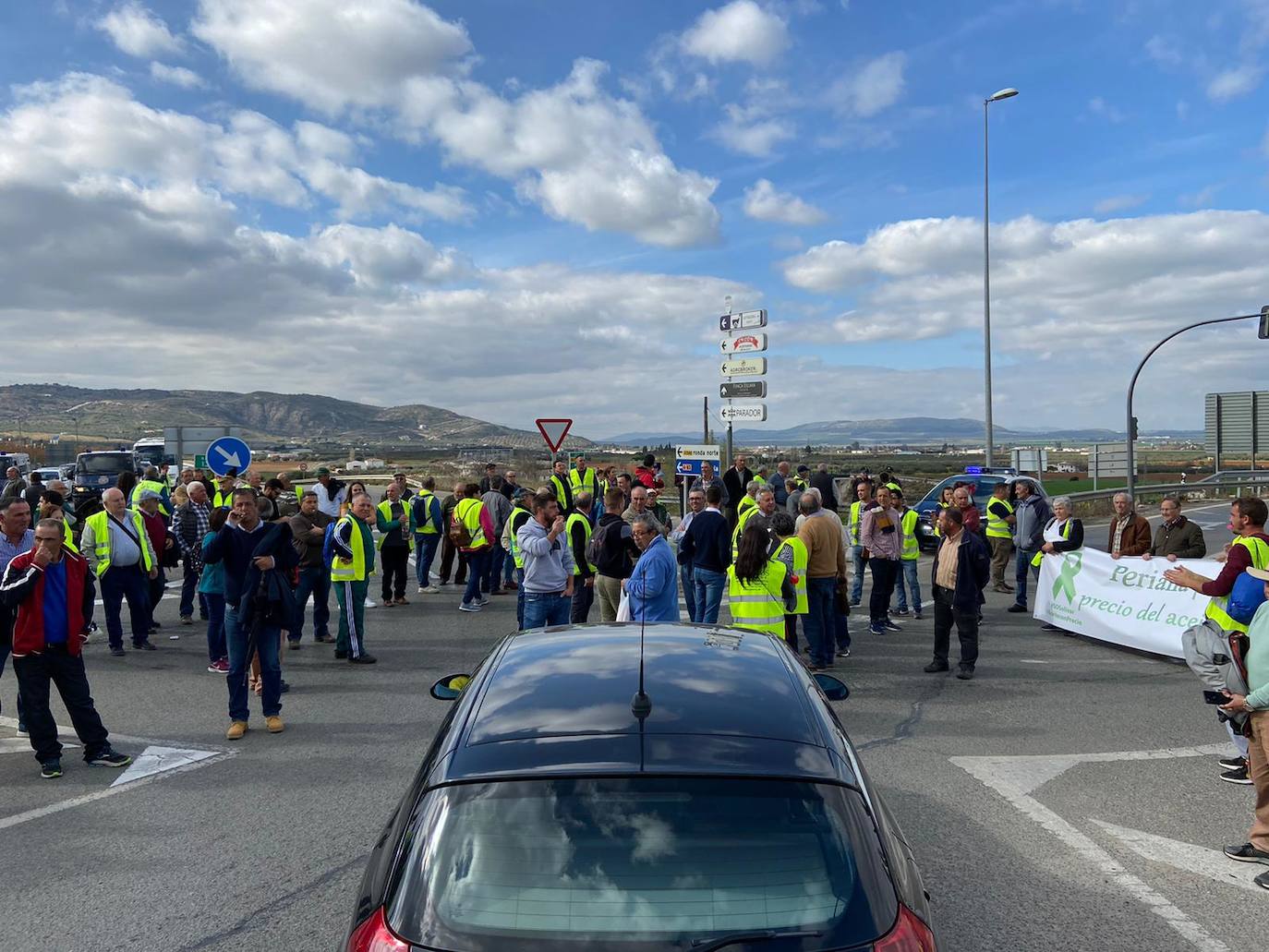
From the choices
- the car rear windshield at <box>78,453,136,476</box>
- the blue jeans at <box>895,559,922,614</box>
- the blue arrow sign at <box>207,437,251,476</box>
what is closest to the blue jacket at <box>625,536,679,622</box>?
the blue jeans at <box>895,559,922,614</box>

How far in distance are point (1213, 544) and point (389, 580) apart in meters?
18.8

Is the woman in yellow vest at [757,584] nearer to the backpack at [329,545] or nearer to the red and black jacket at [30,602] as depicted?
the backpack at [329,545]

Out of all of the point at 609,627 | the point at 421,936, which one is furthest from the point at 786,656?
the point at 421,936

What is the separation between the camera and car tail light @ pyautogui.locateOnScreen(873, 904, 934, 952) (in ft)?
7.40

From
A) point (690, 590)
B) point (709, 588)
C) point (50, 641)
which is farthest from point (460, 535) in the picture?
point (50, 641)

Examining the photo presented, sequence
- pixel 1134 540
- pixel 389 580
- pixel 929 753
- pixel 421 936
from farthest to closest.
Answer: pixel 389 580, pixel 1134 540, pixel 929 753, pixel 421 936

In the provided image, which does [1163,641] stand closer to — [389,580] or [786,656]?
[786,656]

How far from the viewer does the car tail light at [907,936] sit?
2256 mm

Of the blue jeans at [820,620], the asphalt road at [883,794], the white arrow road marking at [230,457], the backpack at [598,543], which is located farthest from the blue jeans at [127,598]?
the blue jeans at [820,620]

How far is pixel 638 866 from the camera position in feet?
7.73

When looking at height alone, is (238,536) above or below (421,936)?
above

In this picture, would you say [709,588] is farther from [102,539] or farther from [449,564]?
[449,564]

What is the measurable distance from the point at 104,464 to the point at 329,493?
19.7m

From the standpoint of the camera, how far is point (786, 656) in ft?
11.9
